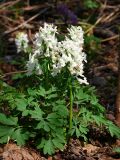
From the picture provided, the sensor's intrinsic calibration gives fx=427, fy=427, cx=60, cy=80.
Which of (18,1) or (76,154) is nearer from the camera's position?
(76,154)

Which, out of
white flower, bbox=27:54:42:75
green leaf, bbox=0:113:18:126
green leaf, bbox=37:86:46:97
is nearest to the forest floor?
green leaf, bbox=0:113:18:126

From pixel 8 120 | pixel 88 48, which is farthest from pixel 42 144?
pixel 88 48

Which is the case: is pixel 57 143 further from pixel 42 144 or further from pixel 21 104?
pixel 21 104

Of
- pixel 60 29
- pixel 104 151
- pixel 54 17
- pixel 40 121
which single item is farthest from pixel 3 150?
pixel 54 17

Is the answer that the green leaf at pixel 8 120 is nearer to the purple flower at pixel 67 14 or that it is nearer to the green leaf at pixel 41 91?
the green leaf at pixel 41 91

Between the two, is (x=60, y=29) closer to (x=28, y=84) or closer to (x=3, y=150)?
(x=28, y=84)

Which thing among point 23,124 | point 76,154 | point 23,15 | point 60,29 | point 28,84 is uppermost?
point 23,15
